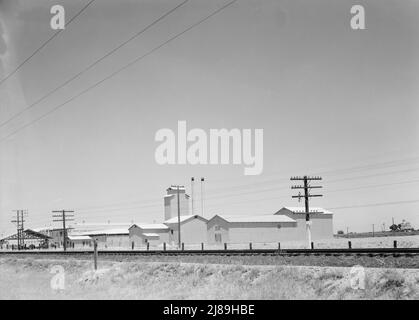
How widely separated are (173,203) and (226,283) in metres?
82.6

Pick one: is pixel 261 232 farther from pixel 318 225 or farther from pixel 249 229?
pixel 318 225

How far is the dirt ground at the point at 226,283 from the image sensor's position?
1630 centimetres

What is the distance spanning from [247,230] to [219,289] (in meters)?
61.0

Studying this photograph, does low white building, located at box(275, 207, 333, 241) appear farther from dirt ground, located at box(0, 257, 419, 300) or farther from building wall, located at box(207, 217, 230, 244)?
dirt ground, located at box(0, 257, 419, 300)

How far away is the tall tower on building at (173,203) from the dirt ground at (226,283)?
239 ft

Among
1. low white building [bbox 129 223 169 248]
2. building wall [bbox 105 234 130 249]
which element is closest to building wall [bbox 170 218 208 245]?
low white building [bbox 129 223 169 248]

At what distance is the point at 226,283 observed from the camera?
67.0 feet

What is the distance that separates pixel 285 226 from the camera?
83.6 meters

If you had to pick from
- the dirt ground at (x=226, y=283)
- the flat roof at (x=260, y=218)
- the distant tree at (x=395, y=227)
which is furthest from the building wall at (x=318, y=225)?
the distant tree at (x=395, y=227)
